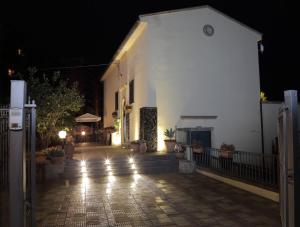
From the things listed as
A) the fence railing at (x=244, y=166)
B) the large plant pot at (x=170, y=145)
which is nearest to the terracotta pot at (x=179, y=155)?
the fence railing at (x=244, y=166)

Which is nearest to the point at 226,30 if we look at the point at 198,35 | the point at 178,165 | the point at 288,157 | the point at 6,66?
the point at 198,35

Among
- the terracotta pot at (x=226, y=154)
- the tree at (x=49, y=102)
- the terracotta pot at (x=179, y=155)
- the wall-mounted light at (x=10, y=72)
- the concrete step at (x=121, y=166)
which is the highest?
the wall-mounted light at (x=10, y=72)

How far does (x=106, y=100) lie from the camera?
29938 mm

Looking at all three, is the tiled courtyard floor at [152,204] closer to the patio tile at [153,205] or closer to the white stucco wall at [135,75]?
the patio tile at [153,205]

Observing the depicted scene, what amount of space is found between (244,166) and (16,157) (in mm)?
8677

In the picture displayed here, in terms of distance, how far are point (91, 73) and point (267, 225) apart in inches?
1231

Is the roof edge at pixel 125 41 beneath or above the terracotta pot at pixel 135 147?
above

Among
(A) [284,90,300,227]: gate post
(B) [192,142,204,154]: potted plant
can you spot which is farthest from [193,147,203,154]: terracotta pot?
(A) [284,90,300,227]: gate post

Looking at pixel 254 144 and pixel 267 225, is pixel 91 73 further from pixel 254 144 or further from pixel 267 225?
pixel 267 225

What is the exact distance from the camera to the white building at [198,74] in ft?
55.3

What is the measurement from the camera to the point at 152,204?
7836 mm

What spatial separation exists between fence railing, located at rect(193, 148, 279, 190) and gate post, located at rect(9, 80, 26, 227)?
247 inches

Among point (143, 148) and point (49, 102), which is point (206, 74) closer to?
point (143, 148)

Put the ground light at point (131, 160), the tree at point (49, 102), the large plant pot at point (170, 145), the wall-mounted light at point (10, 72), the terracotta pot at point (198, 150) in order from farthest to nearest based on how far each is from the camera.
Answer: the wall-mounted light at point (10, 72)
the large plant pot at point (170, 145)
the tree at point (49, 102)
the terracotta pot at point (198, 150)
the ground light at point (131, 160)
